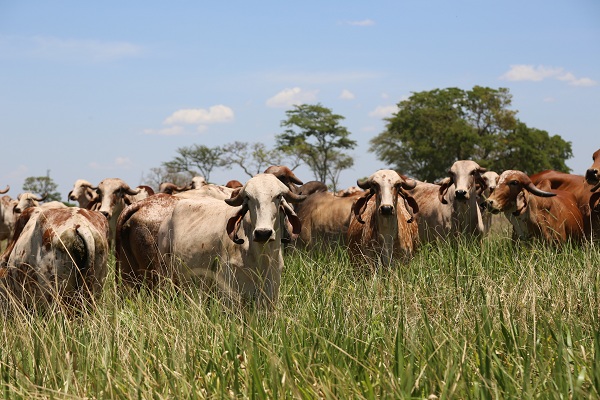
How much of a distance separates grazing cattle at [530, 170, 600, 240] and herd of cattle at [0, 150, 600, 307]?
3 cm

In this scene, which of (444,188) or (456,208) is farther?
(444,188)

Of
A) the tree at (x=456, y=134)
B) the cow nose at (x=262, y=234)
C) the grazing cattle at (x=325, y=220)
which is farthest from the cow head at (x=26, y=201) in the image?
the tree at (x=456, y=134)

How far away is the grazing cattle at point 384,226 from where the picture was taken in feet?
30.0

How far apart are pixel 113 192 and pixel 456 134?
4347cm

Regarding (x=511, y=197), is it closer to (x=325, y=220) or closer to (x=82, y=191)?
(x=325, y=220)

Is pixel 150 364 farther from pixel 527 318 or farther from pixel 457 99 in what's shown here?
pixel 457 99

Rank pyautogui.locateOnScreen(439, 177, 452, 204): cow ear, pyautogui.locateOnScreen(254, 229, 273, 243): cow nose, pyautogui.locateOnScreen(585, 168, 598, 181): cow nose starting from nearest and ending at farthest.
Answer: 1. pyautogui.locateOnScreen(254, 229, 273, 243): cow nose
2. pyautogui.locateOnScreen(585, 168, 598, 181): cow nose
3. pyautogui.locateOnScreen(439, 177, 452, 204): cow ear

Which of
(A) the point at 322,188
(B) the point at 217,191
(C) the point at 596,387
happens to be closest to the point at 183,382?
(C) the point at 596,387

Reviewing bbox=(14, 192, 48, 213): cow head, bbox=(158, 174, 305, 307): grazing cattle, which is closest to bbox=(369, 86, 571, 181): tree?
bbox=(14, 192, 48, 213): cow head

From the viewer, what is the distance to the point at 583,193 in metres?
12.3

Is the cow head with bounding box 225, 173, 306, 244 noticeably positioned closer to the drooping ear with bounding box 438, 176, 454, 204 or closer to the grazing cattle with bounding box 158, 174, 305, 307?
the grazing cattle with bounding box 158, 174, 305, 307

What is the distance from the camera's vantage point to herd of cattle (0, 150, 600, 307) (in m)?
6.77

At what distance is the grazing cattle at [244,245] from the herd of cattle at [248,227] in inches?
0.5

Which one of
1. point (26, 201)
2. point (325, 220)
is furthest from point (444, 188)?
point (26, 201)
